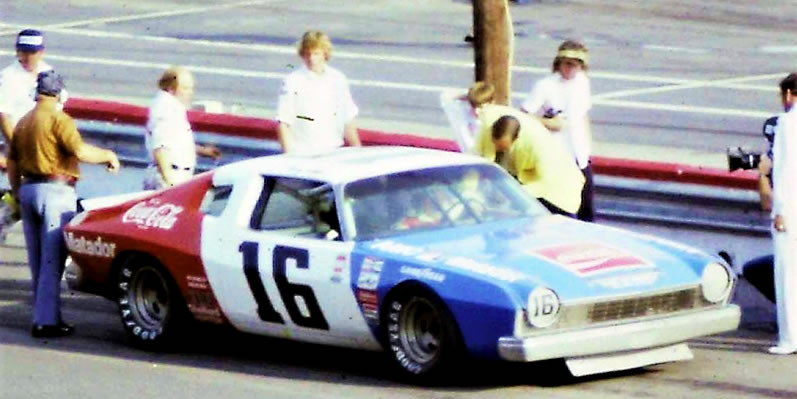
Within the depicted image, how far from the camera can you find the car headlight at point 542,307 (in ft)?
33.2

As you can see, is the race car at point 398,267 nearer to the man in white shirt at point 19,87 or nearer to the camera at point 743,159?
the camera at point 743,159

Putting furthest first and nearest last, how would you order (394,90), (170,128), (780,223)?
(394,90) → (170,128) → (780,223)

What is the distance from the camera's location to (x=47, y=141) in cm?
1238

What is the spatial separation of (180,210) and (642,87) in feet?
42.6

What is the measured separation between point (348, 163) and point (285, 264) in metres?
0.78

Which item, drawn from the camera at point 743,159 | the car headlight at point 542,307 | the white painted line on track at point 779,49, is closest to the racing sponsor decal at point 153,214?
the car headlight at point 542,307

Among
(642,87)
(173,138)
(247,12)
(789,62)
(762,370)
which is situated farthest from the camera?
(247,12)

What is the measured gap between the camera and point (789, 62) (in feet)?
84.7

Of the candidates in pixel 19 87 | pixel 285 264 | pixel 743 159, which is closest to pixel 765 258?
pixel 743 159

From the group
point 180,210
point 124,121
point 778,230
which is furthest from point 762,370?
point 124,121

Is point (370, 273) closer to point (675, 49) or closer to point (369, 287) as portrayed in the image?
point (369, 287)

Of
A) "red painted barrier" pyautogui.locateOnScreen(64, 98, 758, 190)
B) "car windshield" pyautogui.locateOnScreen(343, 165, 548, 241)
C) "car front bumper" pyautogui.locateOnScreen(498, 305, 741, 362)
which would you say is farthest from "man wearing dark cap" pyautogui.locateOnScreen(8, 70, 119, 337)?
"car front bumper" pyautogui.locateOnScreen(498, 305, 741, 362)

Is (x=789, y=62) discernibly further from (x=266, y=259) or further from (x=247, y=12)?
(x=266, y=259)

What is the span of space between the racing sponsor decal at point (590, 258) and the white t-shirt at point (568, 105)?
2.40 m
